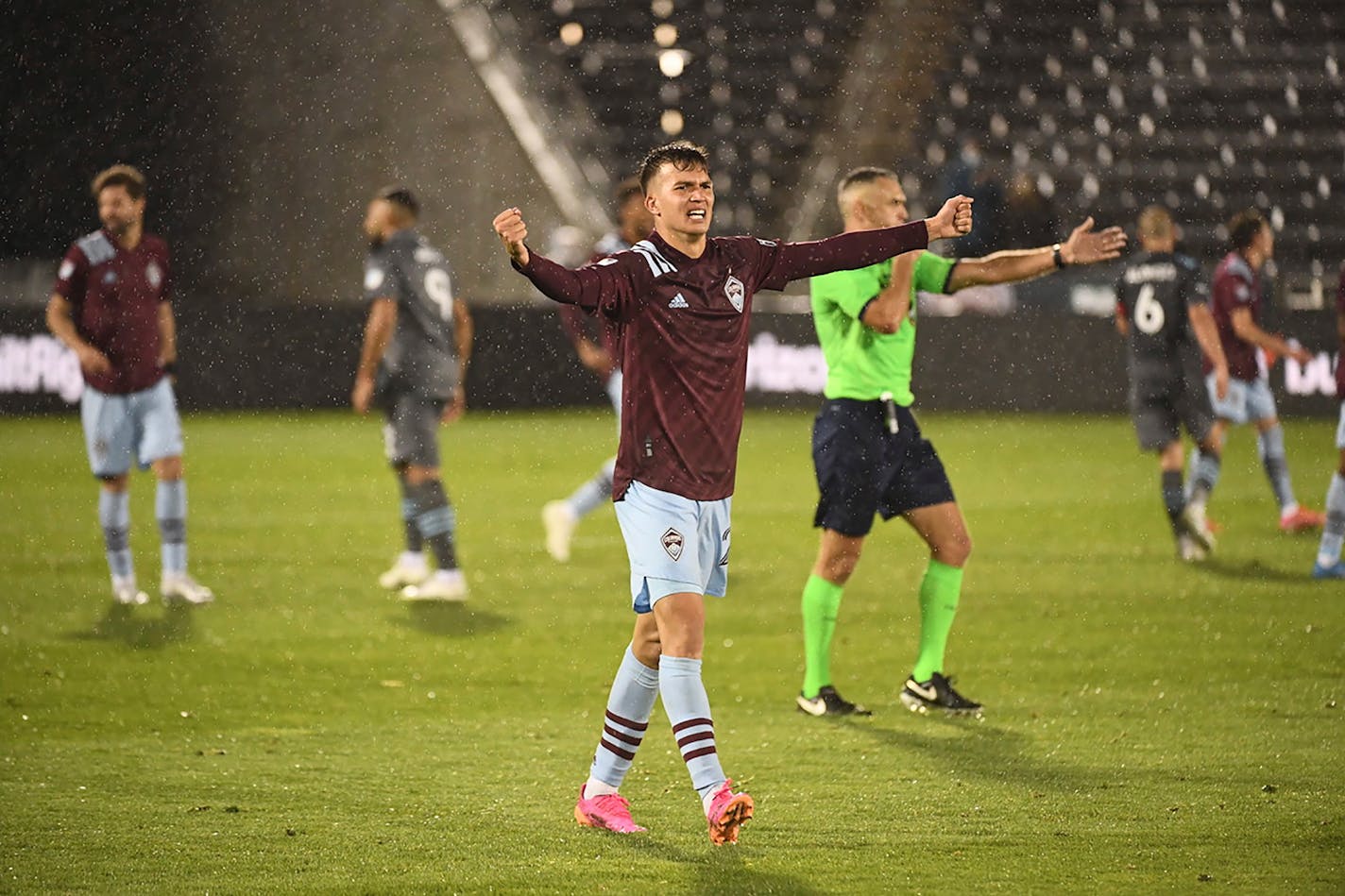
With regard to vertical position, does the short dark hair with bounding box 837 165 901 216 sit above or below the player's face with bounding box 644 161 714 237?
above

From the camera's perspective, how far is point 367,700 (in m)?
7.00

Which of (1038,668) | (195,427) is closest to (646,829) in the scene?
(1038,668)

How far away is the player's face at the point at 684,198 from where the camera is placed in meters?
4.93

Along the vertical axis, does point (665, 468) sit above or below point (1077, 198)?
below

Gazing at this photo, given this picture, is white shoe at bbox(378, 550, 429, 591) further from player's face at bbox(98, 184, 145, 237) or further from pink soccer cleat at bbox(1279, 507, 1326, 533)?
pink soccer cleat at bbox(1279, 507, 1326, 533)

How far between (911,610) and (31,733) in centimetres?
429

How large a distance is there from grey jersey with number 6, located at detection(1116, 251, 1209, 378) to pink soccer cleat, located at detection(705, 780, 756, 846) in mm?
7041

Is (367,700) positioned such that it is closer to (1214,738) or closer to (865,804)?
(865,804)

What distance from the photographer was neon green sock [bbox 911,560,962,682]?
21.9 ft

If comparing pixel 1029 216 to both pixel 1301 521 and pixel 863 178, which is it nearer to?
pixel 1301 521

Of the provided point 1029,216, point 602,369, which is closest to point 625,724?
point 602,369

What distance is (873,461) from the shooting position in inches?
259

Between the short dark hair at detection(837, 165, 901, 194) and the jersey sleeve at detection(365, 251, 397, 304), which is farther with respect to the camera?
the jersey sleeve at detection(365, 251, 397, 304)

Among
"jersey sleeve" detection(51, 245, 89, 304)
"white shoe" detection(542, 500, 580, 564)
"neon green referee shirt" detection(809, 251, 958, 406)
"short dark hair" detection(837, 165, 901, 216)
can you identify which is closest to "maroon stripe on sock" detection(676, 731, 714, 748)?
"neon green referee shirt" detection(809, 251, 958, 406)
